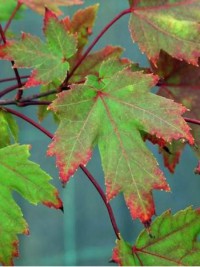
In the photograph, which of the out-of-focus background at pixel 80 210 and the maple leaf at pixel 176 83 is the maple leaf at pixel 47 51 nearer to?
the maple leaf at pixel 176 83

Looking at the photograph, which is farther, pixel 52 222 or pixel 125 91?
pixel 52 222

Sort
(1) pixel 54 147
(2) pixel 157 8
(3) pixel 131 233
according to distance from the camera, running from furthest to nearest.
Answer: (3) pixel 131 233 → (2) pixel 157 8 → (1) pixel 54 147

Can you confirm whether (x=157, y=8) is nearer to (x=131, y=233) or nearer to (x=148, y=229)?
(x=148, y=229)

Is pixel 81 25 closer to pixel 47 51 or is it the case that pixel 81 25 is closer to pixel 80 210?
pixel 47 51

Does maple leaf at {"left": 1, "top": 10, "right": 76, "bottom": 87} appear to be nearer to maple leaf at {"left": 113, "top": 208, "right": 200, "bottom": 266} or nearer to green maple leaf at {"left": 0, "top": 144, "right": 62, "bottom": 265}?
green maple leaf at {"left": 0, "top": 144, "right": 62, "bottom": 265}

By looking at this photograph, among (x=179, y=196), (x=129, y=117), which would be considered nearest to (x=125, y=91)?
(x=129, y=117)

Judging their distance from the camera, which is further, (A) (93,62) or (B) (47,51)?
(A) (93,62)

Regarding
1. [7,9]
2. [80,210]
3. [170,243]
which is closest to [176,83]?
[170,243]
